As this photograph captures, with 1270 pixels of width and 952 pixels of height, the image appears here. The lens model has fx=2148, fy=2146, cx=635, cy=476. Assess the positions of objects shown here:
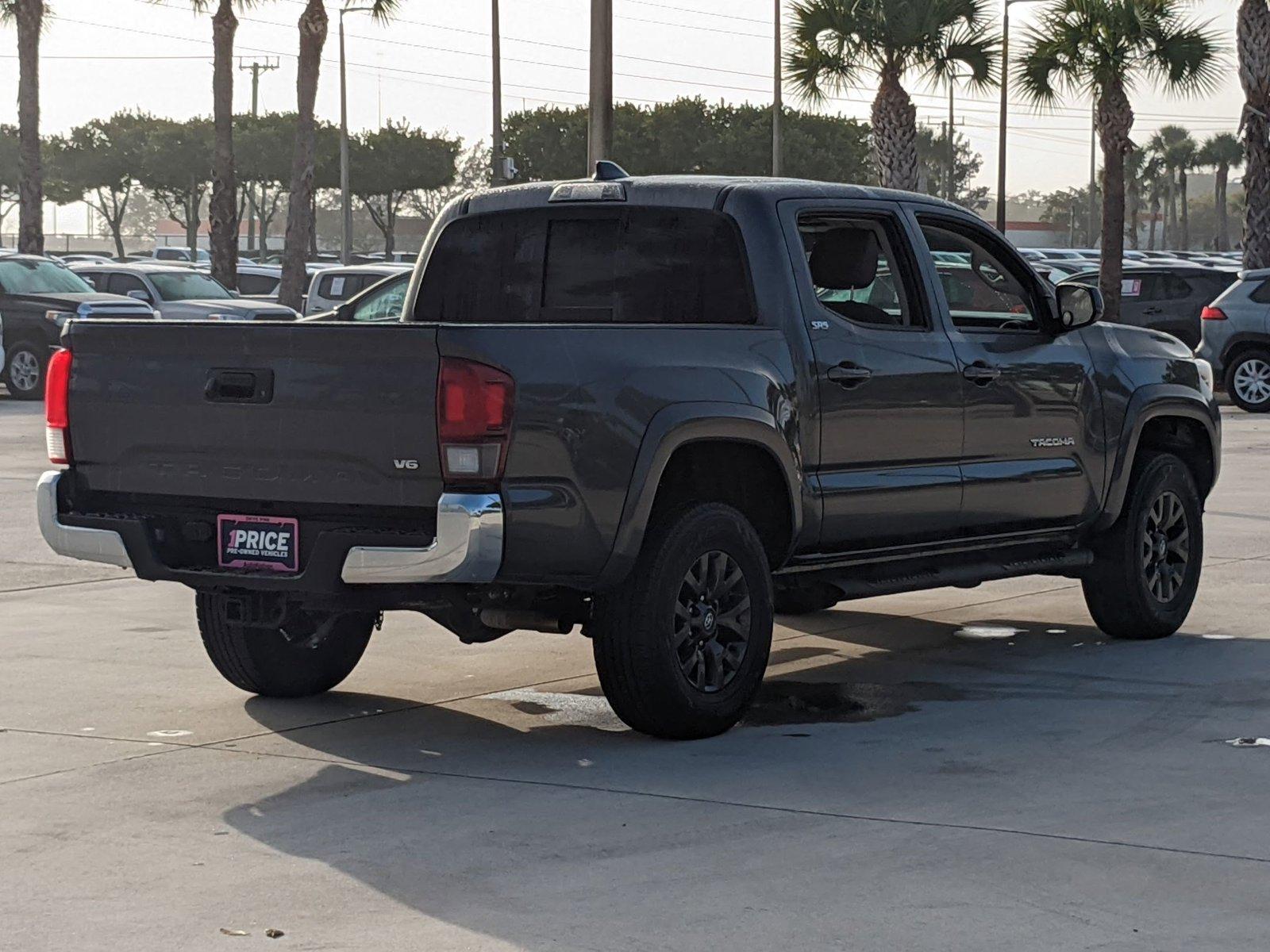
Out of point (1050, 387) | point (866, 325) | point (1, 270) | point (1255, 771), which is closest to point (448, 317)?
point (866, 325)

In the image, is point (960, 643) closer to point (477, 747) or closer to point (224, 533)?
point (477, 747)

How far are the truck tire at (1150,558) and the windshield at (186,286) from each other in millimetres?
24449

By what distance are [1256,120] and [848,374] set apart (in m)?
28.0

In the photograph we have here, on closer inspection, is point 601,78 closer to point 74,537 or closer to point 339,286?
point 74,537

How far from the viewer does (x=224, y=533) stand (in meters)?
7.00

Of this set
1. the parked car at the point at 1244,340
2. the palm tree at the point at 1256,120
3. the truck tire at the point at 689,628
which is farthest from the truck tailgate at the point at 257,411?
the palm tree at the point at 1256,120

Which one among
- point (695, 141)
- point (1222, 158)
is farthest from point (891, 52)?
point (1222, 158)

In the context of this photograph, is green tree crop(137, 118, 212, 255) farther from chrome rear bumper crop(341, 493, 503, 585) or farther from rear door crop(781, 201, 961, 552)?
chrome rear bumper crop(341, 493, 503, 585)

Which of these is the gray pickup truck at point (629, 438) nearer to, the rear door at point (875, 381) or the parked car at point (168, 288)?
the rear door at point (875, 381)

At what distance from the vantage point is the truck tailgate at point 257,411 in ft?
21.6

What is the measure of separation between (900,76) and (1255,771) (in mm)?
34225

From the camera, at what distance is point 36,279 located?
28.8m

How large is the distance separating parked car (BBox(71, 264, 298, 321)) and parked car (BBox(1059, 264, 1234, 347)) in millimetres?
12372

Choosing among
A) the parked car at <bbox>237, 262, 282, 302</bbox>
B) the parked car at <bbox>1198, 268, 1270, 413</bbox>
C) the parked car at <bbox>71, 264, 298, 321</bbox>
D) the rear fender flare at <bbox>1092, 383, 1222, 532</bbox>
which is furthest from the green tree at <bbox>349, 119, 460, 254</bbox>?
the rear fender flare at <bbox>1092, 383, 1222, 532</bbox>
